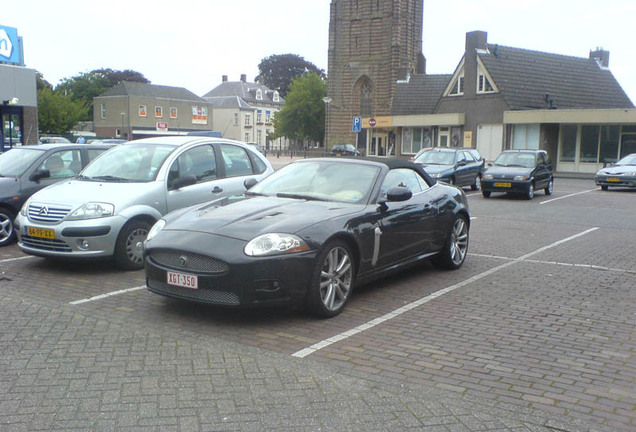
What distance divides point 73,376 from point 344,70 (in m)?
66.9

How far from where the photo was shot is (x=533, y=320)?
621cm

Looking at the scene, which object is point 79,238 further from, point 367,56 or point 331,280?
point 367,56

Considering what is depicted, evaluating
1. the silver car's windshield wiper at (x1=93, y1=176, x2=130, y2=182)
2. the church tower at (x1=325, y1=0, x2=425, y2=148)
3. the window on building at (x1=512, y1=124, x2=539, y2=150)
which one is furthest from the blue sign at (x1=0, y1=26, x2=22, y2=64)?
the church tower at (x1=325, y1=0, x2=425, y2=148)

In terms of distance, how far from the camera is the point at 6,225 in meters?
9.98

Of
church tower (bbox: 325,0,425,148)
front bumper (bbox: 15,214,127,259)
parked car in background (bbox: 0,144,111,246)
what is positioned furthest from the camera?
church tower (bbox: 325,0,425,148)

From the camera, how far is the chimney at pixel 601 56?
50.8 metres

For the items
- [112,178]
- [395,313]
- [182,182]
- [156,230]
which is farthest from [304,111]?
[395,313]

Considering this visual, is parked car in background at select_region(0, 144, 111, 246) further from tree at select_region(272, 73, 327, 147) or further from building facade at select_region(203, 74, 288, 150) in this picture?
building facade at select_region(203, 74, 288, 150)

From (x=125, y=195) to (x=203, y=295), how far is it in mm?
2909

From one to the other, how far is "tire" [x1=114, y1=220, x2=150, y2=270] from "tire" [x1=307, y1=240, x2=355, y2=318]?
9.59 ft

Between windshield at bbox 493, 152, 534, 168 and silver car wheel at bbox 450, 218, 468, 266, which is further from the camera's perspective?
windshield at bbox 493, 152, 534, 168

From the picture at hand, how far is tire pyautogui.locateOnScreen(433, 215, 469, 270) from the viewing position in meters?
8.44

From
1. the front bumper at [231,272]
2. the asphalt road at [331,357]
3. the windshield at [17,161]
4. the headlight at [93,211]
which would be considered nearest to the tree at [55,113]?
the windshield at [17,161]

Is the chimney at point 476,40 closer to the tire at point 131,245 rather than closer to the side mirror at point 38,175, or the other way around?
the side mirror at point 38,175
